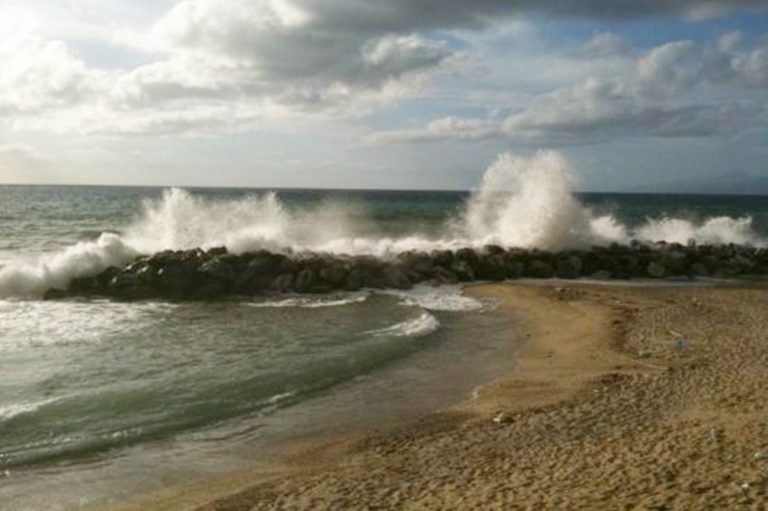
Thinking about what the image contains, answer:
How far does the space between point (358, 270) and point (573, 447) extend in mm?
14562

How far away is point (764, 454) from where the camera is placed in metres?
7.71

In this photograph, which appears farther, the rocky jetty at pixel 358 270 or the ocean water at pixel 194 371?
the rocky jetty at pixel 358 270

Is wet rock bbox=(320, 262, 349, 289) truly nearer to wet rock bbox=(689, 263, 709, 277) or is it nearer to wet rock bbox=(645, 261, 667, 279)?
wet rock bbox=(645, 261, 667, 279)

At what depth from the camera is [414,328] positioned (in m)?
15.8

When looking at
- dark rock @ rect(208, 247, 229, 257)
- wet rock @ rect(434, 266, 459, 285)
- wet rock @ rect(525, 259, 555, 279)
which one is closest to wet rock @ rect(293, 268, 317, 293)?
dark rock @ rect(208, 247, 229, 257)

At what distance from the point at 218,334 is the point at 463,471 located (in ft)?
28.5

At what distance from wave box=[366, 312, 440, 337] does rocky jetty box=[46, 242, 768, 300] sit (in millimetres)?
5754

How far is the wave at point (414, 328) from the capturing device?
15312mm

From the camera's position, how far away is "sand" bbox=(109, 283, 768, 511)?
7.14 meters

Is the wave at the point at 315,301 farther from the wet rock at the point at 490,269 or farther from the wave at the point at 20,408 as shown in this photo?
the wave at the point at 20,408

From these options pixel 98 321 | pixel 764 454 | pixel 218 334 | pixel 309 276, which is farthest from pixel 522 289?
pixel 764 454

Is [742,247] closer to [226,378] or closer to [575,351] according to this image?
[575,351]

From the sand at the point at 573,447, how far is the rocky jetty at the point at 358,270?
945cm

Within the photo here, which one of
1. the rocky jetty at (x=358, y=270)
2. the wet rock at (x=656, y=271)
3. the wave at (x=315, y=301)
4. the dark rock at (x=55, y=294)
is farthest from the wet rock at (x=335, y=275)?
the wet rock at (x=656, y=271)
